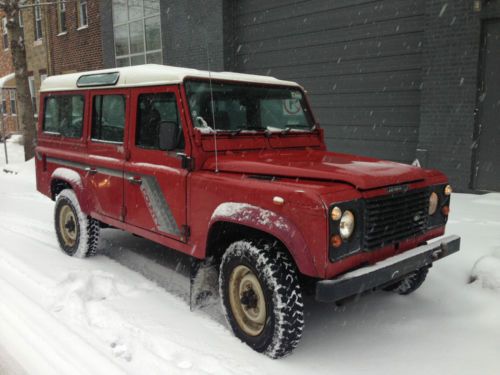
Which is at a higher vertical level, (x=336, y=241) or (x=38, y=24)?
(x=38, y=24)

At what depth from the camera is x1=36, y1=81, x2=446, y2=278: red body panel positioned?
2990 millimetres

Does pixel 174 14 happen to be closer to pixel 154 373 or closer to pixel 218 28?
pixel 218 28

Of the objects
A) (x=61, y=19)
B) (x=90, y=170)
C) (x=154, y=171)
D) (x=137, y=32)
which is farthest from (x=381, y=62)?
(x=61, y=19)

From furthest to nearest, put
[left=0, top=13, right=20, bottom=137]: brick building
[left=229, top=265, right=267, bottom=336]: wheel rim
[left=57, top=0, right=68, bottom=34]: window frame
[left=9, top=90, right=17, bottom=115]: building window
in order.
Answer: [left=9, top=90, right=17, bottom=115]: building window < [left=0, top=13, right=20, bottom=137]: brick building < [left=57, top=0, right=68, bottom=34]: window frame < [left=229, top=265, right=267, bottom=336]: wheel rim

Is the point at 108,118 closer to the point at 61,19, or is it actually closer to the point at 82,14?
the point at 82,14

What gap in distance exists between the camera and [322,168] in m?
3.40

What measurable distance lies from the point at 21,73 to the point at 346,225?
13.9 meters

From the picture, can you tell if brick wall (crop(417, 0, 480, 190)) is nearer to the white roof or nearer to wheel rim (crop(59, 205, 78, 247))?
the white roof

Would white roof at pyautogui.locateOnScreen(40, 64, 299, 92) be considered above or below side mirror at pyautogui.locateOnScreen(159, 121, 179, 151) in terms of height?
above

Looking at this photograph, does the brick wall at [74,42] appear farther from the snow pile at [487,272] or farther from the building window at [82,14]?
the snow pile at [487,272]

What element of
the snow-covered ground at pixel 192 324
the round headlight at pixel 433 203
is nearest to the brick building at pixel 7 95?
the snow-covered ground at pixel 192 324

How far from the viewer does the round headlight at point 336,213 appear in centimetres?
289

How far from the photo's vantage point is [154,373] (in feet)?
9.93

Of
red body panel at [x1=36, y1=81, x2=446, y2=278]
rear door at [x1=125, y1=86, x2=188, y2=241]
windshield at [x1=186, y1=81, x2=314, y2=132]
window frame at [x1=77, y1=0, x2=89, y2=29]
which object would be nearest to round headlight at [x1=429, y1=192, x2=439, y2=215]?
red body panel at [x1=36, y1=81, x2=446, y2=278]
